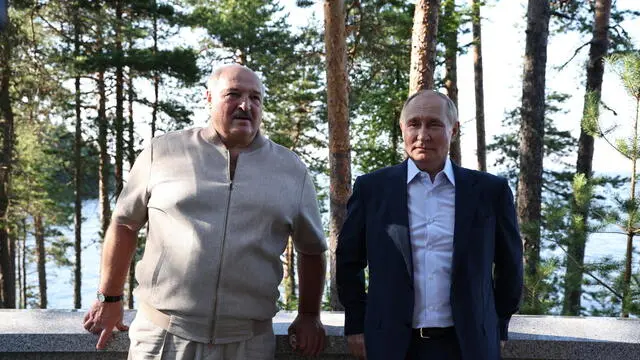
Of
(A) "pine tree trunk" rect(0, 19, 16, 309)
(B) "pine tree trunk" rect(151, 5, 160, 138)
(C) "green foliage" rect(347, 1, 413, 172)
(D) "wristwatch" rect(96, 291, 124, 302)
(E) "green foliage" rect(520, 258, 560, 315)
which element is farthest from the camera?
(B) "pine tree trunk" rect(151, 5, 160, 138)

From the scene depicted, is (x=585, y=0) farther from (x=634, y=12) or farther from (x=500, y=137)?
(x=500, y=137)

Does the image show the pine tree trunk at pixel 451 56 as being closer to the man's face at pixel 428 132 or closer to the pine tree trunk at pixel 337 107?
the pine tree trunk at pixel 337 107

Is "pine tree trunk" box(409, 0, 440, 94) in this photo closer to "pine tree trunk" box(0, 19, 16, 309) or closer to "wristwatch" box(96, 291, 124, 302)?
"wristwatch" box(96, 291, 124, 302)

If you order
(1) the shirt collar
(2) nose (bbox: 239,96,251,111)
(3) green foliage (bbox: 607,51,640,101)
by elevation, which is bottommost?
(1) the shirt collar

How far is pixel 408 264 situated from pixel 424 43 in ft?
20.0

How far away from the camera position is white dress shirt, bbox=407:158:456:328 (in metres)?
2.23

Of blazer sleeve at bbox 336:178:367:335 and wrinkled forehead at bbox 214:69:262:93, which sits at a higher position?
wrinkled forehead at bbox 214:69:262:93

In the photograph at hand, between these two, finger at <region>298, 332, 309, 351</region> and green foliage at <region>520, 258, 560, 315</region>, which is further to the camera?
green foliage at <region>520, 258, 560, 315</region>

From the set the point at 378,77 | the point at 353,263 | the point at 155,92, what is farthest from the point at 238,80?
the point at 155,92

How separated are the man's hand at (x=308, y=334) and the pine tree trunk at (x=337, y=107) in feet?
19.6

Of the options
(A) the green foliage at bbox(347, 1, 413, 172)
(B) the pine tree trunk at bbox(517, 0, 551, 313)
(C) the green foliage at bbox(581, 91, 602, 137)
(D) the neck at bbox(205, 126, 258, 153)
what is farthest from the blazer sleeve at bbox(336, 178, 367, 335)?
(A) the green foliage at bbox(347, 1, 413, 172)

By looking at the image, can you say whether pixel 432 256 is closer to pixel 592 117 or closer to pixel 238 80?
pixel 238 80

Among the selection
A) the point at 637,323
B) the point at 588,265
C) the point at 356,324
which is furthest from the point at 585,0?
the point at 356,324

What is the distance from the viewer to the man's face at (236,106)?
2402 mm
